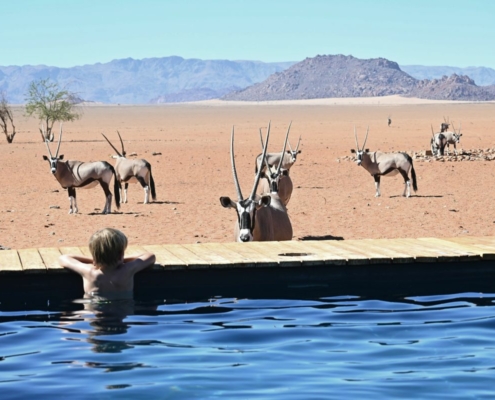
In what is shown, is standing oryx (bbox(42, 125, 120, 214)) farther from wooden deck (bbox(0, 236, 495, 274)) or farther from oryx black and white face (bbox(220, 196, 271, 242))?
wooden deck (bbox(0, 236, 495, 274))

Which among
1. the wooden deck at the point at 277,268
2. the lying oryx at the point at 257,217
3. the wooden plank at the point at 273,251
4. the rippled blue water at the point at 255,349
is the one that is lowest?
the rippled blue water at the point at 255,349

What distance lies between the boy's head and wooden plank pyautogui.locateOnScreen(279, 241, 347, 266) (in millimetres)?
1627

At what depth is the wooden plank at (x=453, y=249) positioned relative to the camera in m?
8.86

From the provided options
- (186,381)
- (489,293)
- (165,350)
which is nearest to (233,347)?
(165,350)

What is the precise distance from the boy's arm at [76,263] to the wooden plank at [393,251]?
104 inches

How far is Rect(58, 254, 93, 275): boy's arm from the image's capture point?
8.09m

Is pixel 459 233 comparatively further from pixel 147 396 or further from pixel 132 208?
pixel 147 396

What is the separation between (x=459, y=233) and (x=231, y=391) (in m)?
9.36

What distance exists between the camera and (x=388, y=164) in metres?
20.5

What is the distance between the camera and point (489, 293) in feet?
28.3

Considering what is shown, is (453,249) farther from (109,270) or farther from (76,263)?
(76,263)

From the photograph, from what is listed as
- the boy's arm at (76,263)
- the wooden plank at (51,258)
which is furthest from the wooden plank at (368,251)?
the wooden plank at (51,258)

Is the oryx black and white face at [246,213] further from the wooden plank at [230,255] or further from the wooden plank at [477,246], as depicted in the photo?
the wooden plank at [477,246]

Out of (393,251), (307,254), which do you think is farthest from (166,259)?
(393,251)
